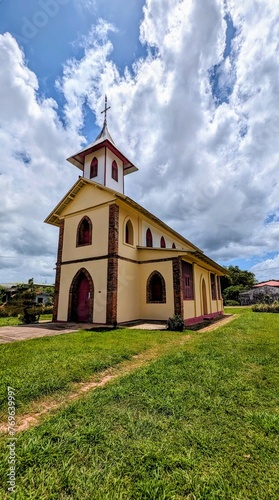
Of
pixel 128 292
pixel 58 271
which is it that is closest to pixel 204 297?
pixel 128 292

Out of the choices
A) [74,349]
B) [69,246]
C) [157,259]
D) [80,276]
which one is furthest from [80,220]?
[74,349]

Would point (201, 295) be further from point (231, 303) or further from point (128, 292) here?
point (231, 303)

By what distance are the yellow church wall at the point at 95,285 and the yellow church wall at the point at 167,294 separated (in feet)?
8.85

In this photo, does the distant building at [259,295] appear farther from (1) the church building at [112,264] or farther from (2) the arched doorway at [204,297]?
(1) the church building at [112,264]

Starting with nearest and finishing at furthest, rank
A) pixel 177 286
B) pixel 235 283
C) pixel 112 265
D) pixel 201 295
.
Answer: pixel 112 265 < pixel 177 286 < pixel 201 295 < pixel 235 283

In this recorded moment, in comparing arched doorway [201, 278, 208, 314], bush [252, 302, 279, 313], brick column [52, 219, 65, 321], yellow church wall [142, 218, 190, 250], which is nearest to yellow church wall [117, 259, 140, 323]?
yellow church wall [142, 218, 190, 250]

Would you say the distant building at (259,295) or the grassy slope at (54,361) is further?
the distant building at (259,295)

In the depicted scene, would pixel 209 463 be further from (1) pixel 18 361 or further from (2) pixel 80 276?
(2) pixel 80 276

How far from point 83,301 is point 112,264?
3220mm

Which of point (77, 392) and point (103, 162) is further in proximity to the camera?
point (103, 162)

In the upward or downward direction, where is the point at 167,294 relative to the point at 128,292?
downward

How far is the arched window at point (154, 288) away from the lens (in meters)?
13.5

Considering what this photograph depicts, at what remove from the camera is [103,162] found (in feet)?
53.6

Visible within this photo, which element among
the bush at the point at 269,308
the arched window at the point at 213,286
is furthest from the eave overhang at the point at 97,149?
the bush at the point at 269,308
